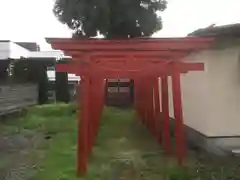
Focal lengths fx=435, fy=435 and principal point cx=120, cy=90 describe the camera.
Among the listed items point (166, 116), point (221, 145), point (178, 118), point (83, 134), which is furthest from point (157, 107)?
point (83, 134)

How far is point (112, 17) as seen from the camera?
2220cm

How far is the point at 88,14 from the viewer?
2230 cm

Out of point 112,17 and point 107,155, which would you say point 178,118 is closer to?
point 107,155

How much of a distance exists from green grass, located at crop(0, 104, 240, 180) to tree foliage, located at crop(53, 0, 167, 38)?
8.50 metres

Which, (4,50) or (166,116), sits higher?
(4,50)

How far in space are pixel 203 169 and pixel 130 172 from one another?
115 cm

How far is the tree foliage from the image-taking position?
22.0 metres

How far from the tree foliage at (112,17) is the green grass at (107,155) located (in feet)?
27.9

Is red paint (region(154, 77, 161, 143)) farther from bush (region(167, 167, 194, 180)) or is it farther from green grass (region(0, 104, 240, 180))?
bush (region(167, 167, 194, 180))

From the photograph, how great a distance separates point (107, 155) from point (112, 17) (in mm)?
14595

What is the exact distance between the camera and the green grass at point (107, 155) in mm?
6600

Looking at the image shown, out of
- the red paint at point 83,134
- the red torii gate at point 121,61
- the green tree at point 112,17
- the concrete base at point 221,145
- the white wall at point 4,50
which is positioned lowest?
the concrete base at point 221,145

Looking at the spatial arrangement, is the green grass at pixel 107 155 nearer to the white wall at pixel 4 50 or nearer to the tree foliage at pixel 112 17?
the white wall at pixel 4 50

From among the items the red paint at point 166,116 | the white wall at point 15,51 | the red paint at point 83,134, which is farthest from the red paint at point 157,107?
the white wall at point 15,51
